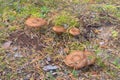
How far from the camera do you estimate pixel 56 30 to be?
9.64ft

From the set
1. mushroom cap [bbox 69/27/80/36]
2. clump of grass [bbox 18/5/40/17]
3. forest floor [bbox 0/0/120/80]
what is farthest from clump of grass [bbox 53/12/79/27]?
clump of grass [bbox 18/5/40/17]

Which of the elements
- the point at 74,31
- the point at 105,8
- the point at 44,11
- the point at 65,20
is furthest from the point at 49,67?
the point at 105,8

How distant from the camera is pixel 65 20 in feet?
10.1

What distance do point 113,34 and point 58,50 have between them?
65 cm

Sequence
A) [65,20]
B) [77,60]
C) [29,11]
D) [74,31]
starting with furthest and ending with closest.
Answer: [29,11] → [65,20] → [74,31] → [77,60]

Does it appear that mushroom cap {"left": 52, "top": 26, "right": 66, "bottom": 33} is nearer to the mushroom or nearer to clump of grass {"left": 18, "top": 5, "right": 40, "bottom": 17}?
the mushroom

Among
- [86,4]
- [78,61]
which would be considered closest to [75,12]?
[86,4]

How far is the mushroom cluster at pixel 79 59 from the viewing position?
2.56 meters

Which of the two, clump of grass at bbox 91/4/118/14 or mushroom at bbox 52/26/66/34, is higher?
clump of grass at bbox 91/4/118/14

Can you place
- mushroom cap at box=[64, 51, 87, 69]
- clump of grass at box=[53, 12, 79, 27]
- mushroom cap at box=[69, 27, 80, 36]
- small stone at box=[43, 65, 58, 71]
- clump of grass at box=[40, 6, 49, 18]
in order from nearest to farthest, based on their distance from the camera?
1. mushroom cap at box=[64, 51, 87, 69]
2. small stone at box=[43, 65, 58, 71]
3. mushroom cap at box=[69, 27, 80, 36]
4. clump of grass at box=[53, 12, 79, 27]
5. clump of grass at box=[40, 6, 49, 18]

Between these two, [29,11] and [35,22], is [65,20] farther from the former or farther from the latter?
[29,11]

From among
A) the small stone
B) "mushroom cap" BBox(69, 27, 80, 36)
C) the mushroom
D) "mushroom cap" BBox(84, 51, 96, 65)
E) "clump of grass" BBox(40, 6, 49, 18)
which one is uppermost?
"clump of grass" BBox(40, 6, 49, 18)

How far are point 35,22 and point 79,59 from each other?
0.72 metres

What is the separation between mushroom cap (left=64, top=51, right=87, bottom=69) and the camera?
256 centimetres
